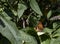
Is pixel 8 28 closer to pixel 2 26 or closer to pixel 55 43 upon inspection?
pixel 2 26

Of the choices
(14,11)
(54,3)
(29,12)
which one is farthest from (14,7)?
(54,3)

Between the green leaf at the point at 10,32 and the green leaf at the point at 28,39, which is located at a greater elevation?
the green leaf at the point at 10,32

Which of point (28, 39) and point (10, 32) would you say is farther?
point (28, 39)

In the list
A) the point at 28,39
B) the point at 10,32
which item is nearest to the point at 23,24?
the point at 28,39

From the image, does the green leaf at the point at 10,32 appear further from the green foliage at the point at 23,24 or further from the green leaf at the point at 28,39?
the green leaf at the point at 28,39

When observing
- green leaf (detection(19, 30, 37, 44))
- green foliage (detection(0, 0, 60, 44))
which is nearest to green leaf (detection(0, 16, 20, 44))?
green foliage (detection(0, 0, 60, 44))

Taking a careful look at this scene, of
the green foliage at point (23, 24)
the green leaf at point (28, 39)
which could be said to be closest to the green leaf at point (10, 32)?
the green foliage at point (23, 24)

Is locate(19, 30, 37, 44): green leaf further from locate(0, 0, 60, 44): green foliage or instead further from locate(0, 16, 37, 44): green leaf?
locate(0, 16, 37, 44): green leaf

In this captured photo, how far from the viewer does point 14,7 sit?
5.15ft

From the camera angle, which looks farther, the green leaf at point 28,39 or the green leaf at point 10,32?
the green leaf at point 28,39

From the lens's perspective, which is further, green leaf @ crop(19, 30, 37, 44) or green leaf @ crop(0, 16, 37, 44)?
green leaf @ crop(19, 30, 37, 44)

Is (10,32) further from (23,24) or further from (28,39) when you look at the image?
(23,24)

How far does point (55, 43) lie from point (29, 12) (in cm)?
45

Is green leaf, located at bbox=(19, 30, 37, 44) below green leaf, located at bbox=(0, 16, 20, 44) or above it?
below
